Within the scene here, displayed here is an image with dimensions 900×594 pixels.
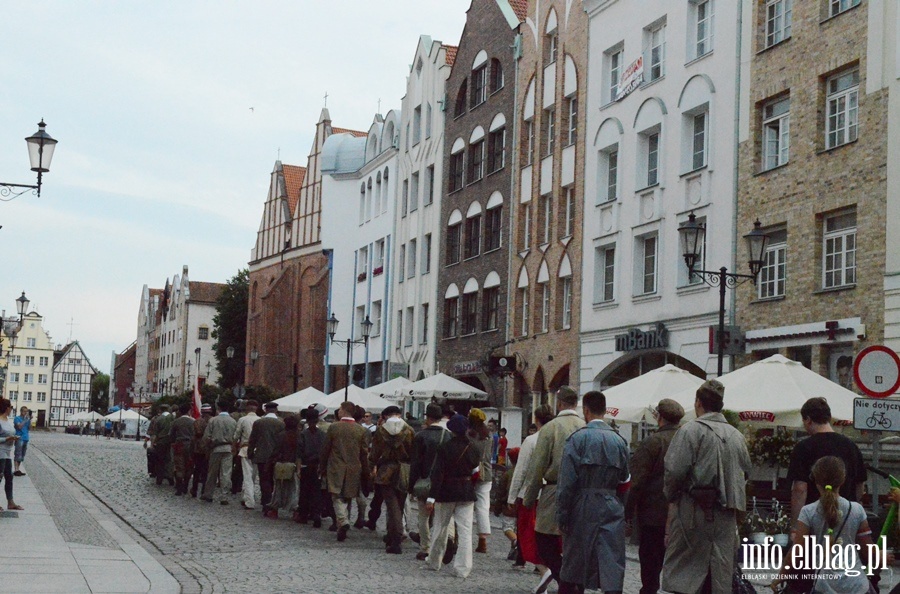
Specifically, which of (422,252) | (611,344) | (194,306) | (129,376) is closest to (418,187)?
(422,252)

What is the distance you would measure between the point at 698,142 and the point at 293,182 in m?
58.5

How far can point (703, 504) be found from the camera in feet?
30.7

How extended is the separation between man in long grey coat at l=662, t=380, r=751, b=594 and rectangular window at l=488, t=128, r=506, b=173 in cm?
3526

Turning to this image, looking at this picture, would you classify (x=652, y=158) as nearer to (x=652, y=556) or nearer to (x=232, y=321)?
(x=652, y=556)

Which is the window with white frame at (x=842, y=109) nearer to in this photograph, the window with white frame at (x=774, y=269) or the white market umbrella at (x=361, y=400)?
the window with white frame at (x=774, y=269)

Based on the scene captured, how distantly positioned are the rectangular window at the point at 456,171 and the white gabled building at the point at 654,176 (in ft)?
41.1

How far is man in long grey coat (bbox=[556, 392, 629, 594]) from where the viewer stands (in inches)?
400

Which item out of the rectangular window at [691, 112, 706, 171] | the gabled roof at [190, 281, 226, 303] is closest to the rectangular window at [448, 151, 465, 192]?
the rectangular window at [691, 112, 706, 171]

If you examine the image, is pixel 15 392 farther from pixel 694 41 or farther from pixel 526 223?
pixel 694 41

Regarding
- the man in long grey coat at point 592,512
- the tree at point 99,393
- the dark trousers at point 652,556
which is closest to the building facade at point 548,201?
the dark trousers at point 652,556

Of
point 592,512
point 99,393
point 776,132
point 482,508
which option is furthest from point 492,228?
point 99,393

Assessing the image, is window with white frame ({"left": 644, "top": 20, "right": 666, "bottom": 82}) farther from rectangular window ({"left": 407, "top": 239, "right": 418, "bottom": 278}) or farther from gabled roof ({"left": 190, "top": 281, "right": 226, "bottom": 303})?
gabled roof ({"left": 190, "top": 281, "right": 226, "bottom": 303})

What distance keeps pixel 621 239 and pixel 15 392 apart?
6045 inches

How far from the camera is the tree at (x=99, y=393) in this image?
623 ft
